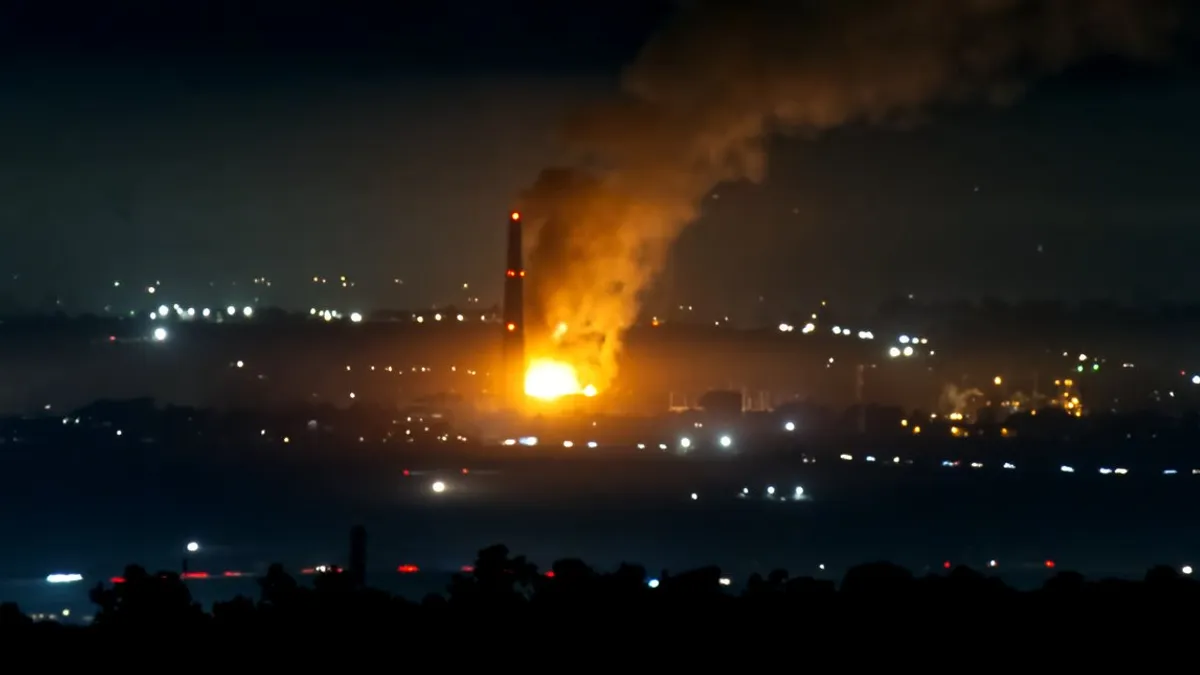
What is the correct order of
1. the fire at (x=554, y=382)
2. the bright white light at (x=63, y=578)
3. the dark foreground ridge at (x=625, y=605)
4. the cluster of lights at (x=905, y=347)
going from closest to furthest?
the dark foreground ridge at (x=625, y=605) < the bright white light at (x=63, y=578) < the fire at (x=554, y=382) < the cluster of lights at (x=905, y=347)

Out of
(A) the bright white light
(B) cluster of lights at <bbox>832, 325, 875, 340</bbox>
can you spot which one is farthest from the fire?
(B) cluster of lights at <bbox>832, 325, 875, 340</bbox>

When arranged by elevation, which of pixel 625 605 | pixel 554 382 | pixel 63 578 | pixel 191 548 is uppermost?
pixel 554 382

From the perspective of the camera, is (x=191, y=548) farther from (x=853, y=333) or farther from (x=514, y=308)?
(x=853, y=333)

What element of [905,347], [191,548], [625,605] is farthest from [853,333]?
[625,605]

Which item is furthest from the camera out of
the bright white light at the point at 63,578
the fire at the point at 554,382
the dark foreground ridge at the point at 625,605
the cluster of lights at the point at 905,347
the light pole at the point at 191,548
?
the cluster of lights at the point at 905,347

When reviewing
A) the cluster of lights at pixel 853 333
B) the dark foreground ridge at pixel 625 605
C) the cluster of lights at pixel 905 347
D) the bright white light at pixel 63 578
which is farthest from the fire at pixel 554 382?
the dark foreground ridge at pixel 625 605

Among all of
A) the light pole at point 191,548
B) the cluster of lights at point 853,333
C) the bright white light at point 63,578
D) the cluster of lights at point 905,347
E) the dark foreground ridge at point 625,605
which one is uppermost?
the cluster of lights at point 853,333

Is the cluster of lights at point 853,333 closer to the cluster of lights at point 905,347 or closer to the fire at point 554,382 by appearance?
the cluster of lights at point 905,347

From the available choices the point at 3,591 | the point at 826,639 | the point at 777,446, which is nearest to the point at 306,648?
the point at 826,639

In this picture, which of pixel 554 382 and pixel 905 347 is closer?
pixel 554 382
